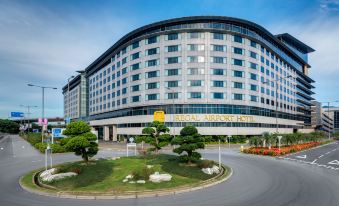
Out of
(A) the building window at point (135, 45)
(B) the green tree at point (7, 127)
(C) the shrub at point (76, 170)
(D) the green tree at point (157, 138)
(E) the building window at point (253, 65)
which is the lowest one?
(B) the green tree at point (7, 127)

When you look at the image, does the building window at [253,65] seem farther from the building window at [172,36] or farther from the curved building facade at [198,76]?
the building window at [172,36]

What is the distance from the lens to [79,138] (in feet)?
80.9

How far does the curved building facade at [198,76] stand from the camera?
6731cm

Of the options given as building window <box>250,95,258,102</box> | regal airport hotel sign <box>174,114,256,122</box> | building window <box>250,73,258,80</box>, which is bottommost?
regal airport hotel sign <box>174,114,256,122</box>

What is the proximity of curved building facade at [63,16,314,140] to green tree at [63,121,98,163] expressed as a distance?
113 ft

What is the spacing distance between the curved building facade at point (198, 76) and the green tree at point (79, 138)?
113ft

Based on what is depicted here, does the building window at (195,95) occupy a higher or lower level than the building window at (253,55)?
lower

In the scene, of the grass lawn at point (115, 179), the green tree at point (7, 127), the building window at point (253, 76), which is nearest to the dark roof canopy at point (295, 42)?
the building window at point (253, 76)

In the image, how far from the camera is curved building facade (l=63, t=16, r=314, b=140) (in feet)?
221

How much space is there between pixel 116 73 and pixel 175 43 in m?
26.3

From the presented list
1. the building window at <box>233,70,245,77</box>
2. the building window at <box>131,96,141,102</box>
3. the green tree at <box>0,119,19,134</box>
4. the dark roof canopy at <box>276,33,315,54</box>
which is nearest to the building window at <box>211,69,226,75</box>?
the building window at <box>233,70,245,77</box>

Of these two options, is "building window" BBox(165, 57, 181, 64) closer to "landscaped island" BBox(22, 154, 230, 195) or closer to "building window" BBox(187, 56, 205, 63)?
"building window" BBox(187, 56, 205, 63)

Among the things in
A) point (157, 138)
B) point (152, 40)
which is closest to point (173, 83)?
point (152, 40)

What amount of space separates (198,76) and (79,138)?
47.0 m
